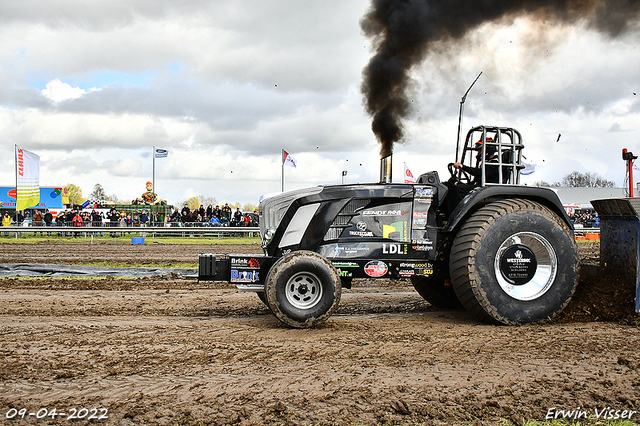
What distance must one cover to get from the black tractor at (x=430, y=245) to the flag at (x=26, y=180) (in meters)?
25.8

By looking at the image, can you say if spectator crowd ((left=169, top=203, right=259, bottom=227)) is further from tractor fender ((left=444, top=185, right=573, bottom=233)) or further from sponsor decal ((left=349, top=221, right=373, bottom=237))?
tractor fender ((left=444, top=185, right=573, bottom=233))

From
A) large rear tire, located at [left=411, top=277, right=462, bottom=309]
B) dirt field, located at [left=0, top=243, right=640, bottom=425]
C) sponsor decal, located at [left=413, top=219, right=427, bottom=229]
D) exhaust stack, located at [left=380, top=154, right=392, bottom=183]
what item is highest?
exhaust stack, located at [left=380, top=154, right=392, bottom=183]

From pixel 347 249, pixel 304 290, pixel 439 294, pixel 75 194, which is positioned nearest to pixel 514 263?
pixel 439 294

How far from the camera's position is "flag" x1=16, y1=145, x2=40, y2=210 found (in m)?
27.2

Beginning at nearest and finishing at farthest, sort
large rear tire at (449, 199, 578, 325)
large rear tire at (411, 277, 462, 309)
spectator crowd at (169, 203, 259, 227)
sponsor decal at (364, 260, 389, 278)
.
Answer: large rear tire at (449, 199, 578, 325) → sponsor decal at (364, 260, 389, 278) → large rear tire at (411, 277, 462, 309) → spectator crowd at (169, 203, 259, 227)

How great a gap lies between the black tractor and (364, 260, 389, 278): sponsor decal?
1 cm

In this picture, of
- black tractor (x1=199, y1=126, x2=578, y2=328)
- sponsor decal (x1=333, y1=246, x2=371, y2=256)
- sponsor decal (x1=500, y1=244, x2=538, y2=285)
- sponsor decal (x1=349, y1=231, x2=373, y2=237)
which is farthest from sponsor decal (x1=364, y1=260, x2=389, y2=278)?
sponsor decal (x1=500, y1=244, x2=538, y2=285)

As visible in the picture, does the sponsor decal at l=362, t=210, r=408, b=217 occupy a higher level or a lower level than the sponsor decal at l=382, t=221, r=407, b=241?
higher

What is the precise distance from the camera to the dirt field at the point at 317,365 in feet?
11.6

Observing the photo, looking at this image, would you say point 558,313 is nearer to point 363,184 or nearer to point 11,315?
point 363,184

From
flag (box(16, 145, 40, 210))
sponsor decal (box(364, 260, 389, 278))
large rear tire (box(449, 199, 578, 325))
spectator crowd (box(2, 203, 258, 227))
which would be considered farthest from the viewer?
flag (box(16, 145, 40, 210))

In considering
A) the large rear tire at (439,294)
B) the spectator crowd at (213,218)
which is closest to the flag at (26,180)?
the spectator crowd at (213,218)

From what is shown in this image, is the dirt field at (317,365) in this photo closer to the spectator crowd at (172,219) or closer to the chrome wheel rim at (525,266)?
the chrome wheel rim at (525,266)

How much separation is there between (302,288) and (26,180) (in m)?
27.0
